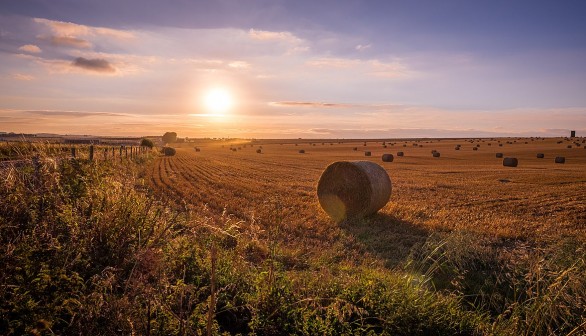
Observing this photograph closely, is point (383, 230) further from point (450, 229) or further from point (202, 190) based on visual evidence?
point (202, 190)

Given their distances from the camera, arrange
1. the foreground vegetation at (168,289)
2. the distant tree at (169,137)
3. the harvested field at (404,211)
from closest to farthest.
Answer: the foreground vegetation at (168,289)
the harvested field at (404,211)
the distant tree at (169,137)

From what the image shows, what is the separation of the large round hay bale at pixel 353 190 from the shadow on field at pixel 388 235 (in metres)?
0.64

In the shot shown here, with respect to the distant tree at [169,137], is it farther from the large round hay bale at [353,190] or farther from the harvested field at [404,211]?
the large round hay bale at [353,190]

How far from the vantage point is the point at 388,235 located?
36.0 ft

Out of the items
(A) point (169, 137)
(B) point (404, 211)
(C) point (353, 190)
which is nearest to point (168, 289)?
(C) point (353, 190)

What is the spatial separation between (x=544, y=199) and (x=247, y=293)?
16.7 metres

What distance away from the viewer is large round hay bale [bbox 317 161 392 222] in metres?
14.3

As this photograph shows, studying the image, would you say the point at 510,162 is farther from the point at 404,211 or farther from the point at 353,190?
the point at 353,190

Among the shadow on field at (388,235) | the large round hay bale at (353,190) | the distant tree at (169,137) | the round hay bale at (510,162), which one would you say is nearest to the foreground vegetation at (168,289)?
the shadow on field at (388,235)

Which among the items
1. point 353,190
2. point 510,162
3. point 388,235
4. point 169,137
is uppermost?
point 169,137

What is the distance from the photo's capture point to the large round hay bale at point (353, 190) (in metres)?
14.3

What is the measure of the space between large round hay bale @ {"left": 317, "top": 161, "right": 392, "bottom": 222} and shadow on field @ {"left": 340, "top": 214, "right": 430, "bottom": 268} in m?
0.64

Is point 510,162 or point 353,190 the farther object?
point 510,162

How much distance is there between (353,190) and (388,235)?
4006 mm
